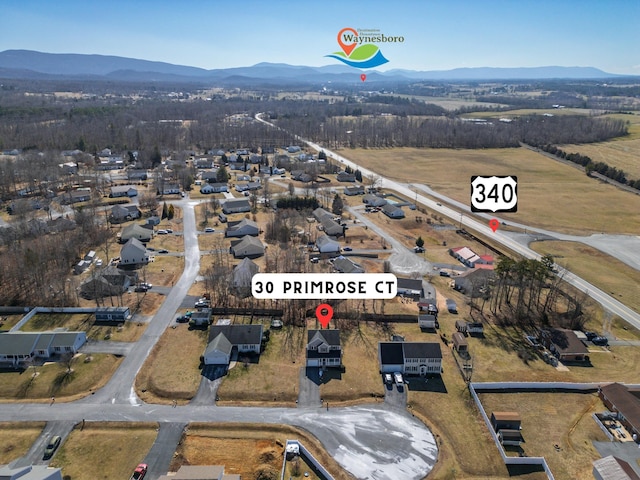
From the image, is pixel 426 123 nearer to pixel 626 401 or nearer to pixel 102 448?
pixel 626 401

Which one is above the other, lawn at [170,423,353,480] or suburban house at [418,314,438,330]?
suburban house at [418,314,438,330]

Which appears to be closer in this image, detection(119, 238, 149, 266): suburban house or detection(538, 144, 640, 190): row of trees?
detection(119, 238, 149, 266): suburban house

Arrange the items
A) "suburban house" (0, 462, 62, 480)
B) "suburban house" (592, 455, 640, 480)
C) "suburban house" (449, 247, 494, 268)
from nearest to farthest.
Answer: "suburban house" (0, 462, 62, 480) → "suburban house" (592, 455, 640, 480) → "suburban house" (449, 247, 494, 268)

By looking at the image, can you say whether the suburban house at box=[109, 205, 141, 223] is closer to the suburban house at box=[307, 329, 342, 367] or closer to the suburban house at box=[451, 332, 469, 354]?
the suburban house at box=[307, 329, 342, 367]

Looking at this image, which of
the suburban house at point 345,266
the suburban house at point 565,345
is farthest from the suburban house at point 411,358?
the suburban house at point 345,266

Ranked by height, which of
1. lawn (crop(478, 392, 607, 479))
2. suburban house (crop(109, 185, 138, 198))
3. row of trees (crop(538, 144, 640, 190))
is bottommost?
lawn (crop(478, 392, 607, 479))

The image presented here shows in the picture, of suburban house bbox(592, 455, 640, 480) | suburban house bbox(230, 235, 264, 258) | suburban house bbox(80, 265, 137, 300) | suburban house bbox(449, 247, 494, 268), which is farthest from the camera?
suburban house bbox(230, 235, 264, 258)

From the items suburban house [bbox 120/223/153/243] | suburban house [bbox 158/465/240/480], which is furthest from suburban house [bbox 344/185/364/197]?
suburban house [bbox 158/465/240/480]

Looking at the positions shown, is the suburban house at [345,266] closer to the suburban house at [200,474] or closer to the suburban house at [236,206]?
the suburban house at [236,206]
